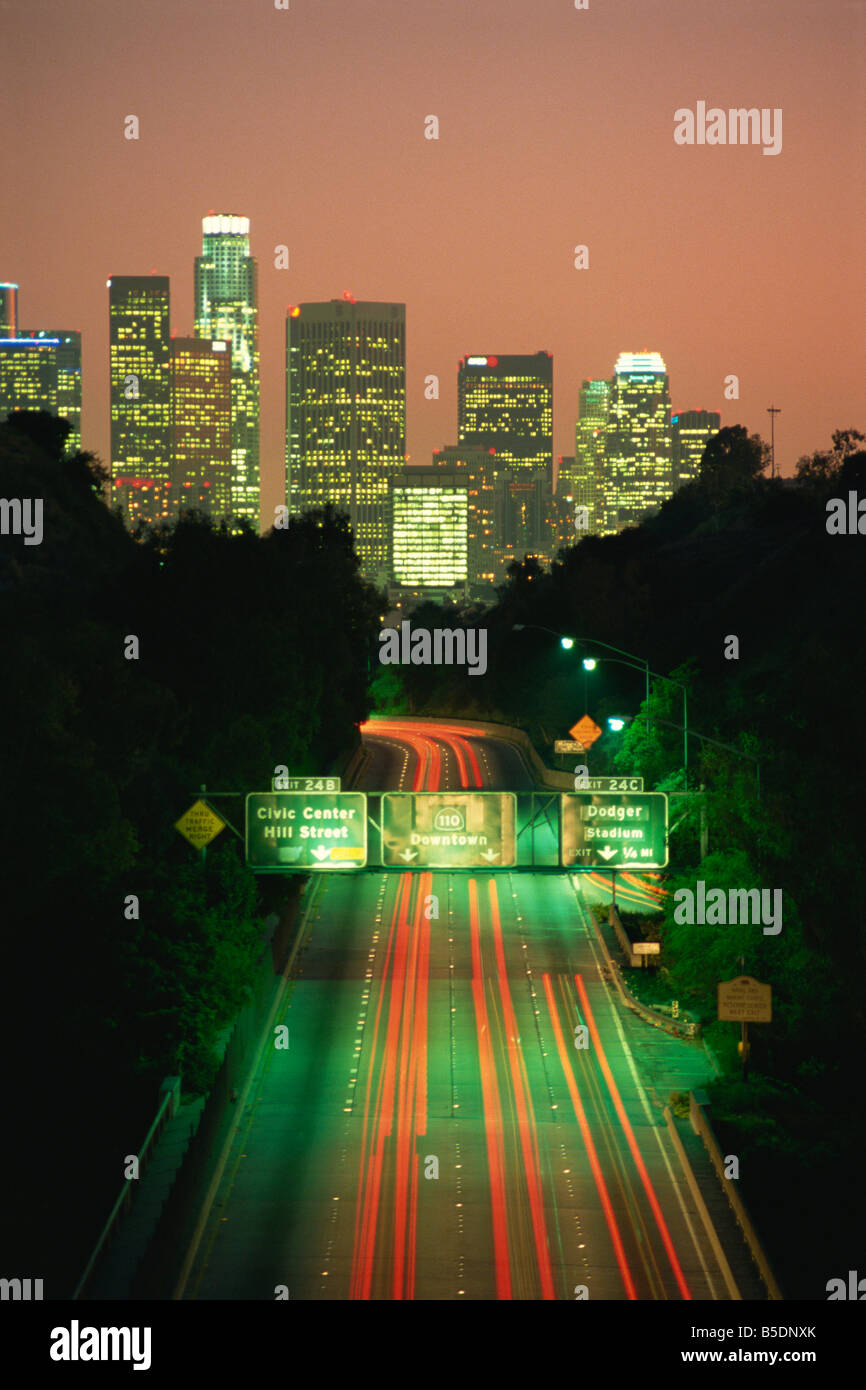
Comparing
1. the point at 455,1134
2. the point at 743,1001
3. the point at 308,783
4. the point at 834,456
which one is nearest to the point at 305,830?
the point at 308,783

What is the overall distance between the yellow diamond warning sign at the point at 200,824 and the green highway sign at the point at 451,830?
139 inches

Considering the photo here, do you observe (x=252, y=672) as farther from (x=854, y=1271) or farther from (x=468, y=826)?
(x=854, y=1271)

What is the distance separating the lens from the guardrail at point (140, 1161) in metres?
23.2

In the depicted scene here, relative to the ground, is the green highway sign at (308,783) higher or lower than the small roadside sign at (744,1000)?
higher

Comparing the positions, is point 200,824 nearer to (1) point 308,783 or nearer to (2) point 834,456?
(1) point 308,783

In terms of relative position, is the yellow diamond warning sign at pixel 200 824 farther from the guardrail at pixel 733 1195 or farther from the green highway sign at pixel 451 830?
the guardrail at pixel 733 1195

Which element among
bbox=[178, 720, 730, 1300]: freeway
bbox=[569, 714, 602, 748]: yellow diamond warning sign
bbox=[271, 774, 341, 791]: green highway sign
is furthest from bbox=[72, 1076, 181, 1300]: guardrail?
bbox=[569, 714, 602, 748]: yellow diamond warning sign

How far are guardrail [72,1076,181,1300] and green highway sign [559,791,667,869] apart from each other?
375 inches

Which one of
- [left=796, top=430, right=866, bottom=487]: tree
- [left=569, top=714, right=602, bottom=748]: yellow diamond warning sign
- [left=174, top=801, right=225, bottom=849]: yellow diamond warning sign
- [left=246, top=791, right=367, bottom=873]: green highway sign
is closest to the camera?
[left=246, top=791, right=367, bottom=873]: green highway sign

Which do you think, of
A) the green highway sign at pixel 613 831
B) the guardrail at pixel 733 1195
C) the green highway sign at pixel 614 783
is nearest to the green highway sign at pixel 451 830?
the green highway sign at pixel 613 831

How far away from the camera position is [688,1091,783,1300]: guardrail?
24.4m

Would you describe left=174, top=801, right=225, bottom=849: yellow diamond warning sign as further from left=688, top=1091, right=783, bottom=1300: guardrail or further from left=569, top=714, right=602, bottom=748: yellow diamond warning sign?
left=569, top=714, right=602, bottom=748: yellow diamond warning sign
